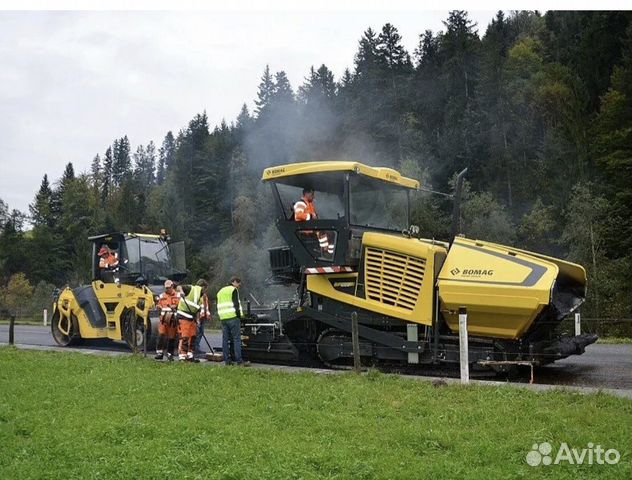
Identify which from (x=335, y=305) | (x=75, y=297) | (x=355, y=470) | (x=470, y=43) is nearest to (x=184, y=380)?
(x=335, y=305)

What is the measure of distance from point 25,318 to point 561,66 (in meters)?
41.3

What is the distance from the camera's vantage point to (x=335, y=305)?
9.62m

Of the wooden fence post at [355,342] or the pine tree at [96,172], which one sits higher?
the pine tree at [96,172]

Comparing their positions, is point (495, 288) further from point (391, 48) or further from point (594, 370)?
point (391, 48)

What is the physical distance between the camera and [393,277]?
9.09 metres

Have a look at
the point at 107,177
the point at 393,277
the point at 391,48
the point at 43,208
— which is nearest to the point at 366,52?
the point at 391,48

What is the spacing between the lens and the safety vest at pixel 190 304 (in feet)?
36.5

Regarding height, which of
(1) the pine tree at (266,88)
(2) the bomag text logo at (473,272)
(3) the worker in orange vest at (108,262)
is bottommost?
(2) the bomag text logo at (473,272)

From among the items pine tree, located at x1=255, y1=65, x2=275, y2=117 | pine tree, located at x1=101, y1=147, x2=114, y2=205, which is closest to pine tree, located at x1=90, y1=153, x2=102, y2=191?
pine tree, located at x1=101, y1=147, x2=114, y2=205

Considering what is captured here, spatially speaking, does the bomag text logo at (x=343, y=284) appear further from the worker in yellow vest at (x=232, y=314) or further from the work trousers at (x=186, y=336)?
the work trousers at (x=186, y=336)

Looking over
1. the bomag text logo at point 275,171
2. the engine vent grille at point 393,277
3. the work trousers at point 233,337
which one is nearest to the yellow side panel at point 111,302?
the work trousers at point 233,337

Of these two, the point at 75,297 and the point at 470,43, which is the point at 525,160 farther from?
the point at 75,297

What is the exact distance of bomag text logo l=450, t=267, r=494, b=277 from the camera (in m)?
8.29

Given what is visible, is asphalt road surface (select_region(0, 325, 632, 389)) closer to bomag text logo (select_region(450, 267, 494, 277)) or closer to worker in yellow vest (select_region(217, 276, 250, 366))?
bomag text logo (select_region(450, 267, 494, 277))
